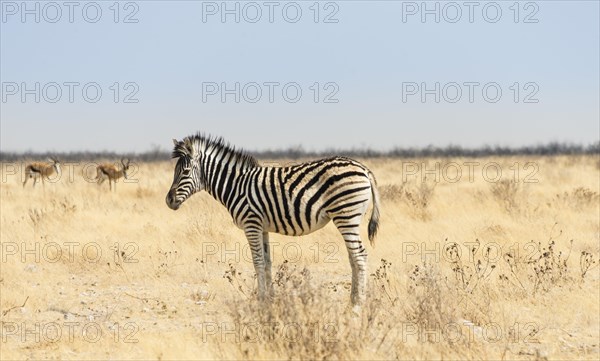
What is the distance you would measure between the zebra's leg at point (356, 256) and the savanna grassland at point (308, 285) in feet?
0.78

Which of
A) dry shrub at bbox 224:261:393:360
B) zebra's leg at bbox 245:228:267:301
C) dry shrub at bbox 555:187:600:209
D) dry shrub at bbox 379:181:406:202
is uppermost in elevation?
dry shrub at bbox 379:181:406:202

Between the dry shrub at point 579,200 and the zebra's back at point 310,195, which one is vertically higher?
the zebra's back at point 310,195

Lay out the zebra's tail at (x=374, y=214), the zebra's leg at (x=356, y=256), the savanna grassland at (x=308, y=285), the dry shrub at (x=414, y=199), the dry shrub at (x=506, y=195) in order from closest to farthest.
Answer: the savanna grassland at (x=308, y=285), the zebra's leg at (x=356, y=256), the zebra's tail at (x=374, y=214), the dry shrub at (x=414, y=199), the dry shrub at (x=506, y=195)

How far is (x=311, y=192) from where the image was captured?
319 inches

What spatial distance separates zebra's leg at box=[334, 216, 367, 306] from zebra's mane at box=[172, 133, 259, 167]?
4.97 feet

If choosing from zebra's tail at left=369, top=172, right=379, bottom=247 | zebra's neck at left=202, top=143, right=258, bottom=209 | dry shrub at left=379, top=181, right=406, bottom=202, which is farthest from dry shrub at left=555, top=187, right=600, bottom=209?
zebra's neck at left=202, top=143, right=258, bottom=209

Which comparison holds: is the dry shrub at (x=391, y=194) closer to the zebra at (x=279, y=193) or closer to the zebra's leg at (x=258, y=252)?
the zebra at (x=279, y=193)

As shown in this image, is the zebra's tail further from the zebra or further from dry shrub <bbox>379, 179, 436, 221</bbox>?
dry shrub <bbox>379, 179, 436, 221</bbox>

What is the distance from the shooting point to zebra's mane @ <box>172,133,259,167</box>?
28.5ft

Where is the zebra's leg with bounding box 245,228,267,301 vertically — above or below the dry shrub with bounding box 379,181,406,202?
below

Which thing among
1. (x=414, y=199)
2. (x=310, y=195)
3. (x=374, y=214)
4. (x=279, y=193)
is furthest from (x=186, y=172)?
(x=414, y=199)

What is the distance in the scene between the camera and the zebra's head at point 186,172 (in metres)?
8.67

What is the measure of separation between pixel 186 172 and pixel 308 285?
3.08m

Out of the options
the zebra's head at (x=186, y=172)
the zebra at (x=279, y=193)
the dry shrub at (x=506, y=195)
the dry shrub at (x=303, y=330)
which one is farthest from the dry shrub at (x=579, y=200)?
the dry shrub at (x=303, y=330)
